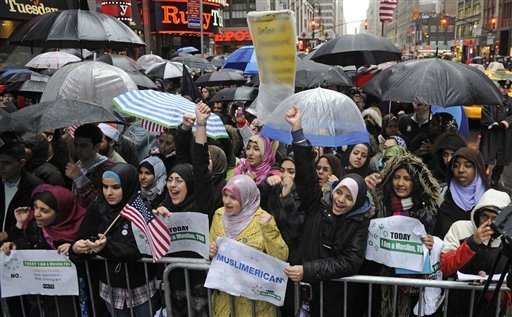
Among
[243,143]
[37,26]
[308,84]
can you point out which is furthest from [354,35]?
[37,26]

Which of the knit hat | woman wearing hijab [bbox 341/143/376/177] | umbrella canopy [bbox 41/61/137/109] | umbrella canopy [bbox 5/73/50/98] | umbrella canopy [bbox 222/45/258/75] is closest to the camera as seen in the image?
woman wearing hijab [bbox 341/143/376/177]

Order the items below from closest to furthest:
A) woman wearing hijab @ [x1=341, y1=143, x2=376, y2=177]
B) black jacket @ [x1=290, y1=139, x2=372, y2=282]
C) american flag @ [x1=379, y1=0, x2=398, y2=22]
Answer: black jacket @ [x1=290, y1=139, x2=372, y2=282] < woman wearing hijab @ [x1=341, y1=143, x2=376, y2=177] < american flag @ [x1=379, y1=0, x2=398, y2=22]

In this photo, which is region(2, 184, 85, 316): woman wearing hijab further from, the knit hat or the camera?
the camera

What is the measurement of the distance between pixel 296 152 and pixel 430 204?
146 centimetres

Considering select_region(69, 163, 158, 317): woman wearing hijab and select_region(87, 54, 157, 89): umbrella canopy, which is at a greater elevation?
select_region(87, 54, 157, 89): umbrella canopy

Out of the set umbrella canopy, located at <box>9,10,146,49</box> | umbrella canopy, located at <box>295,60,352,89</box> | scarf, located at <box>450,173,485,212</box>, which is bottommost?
scarf, located at <box>450,173,485,212</box>

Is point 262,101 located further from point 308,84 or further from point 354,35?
point 354,35

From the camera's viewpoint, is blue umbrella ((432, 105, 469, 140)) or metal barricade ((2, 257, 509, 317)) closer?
metal barricade ((2, 257, 509, 317))

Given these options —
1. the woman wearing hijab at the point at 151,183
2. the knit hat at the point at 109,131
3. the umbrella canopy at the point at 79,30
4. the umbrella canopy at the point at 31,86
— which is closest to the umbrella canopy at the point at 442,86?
the woman wearing hijab at the point at 151,183

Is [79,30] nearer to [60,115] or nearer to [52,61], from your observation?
[60,115]

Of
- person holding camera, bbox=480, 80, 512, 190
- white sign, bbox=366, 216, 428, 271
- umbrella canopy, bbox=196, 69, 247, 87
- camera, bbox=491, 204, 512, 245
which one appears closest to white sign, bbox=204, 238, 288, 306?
white sign, bbox=366, 216, 428, 271

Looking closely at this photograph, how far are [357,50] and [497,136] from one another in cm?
361

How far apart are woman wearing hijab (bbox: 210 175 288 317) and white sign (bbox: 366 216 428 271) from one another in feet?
2.32

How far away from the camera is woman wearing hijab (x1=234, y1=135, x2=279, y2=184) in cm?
512
